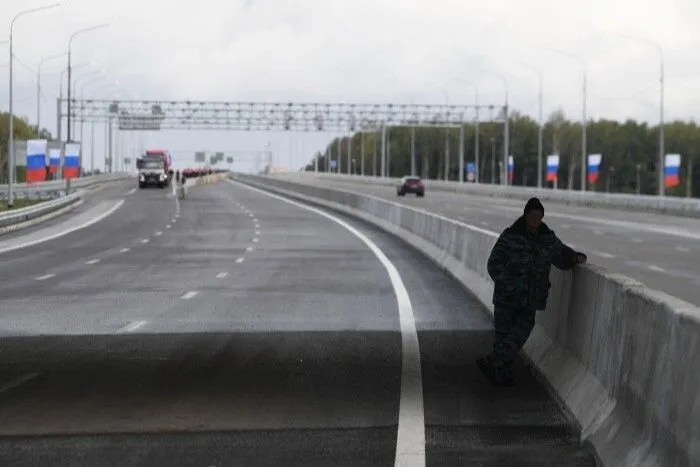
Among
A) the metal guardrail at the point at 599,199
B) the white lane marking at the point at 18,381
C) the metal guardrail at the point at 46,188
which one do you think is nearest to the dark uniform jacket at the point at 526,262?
the white lane marking at the point at 18,381

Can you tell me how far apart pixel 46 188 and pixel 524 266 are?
311 feet

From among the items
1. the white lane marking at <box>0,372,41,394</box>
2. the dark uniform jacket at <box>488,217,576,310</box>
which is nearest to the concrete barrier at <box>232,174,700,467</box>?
the dark uniform jacket at <box>488,217,576,310</box>

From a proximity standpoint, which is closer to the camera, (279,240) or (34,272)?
(34,272)

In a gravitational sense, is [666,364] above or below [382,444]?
above

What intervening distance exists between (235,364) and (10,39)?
169 ft

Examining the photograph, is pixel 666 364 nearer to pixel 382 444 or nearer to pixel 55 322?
pixel 382 444

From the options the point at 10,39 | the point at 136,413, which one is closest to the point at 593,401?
the point at 136,413

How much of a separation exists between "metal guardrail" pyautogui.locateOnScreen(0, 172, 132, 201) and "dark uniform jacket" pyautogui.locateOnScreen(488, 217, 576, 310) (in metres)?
71.1

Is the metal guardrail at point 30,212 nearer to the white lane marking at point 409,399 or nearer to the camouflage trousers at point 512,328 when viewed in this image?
the white lane marking at point 409,399

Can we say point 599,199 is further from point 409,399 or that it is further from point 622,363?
point 622,363

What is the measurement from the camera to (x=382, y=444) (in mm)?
10617

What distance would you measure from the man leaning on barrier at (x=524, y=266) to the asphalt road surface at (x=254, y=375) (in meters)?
0.64

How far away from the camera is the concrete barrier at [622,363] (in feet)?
25.8

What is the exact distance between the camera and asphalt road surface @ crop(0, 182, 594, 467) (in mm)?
10547
